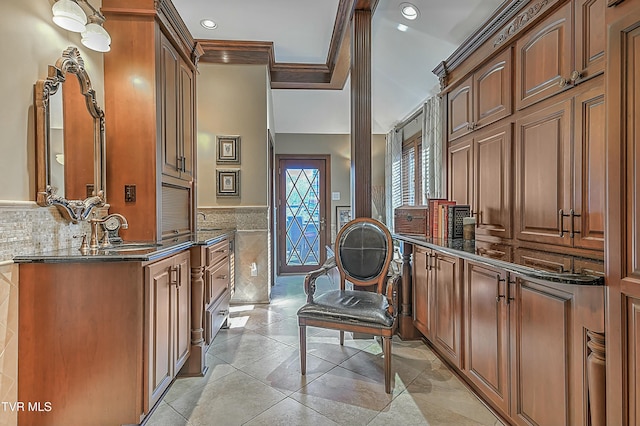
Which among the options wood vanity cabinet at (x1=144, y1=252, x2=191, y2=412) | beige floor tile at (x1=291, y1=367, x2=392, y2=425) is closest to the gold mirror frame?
wood vanity cabinet at (x1=144, y1=252, x2=191, y2=412)

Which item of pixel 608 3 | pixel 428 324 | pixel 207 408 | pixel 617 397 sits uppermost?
pixel 608 3

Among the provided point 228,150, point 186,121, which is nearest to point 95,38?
point 186,121

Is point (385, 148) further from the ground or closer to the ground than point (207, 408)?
further from the ground

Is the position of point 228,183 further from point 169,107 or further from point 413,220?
point 413,220

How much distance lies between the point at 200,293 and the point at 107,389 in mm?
797

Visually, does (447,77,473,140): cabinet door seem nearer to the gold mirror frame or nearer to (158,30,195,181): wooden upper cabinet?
(158,30,195,181): wooden upper cabinet

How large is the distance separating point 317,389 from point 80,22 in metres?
2.38

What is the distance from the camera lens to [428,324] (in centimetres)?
237

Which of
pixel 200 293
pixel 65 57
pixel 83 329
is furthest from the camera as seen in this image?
pixel 200 293

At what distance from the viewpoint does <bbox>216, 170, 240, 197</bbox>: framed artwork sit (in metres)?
3.77

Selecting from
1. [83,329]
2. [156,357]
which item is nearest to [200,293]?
[156,357]

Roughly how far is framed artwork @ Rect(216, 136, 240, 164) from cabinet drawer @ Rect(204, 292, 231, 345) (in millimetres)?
1603

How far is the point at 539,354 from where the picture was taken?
1.31 metres

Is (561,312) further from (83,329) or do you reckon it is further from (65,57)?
(65,57)
